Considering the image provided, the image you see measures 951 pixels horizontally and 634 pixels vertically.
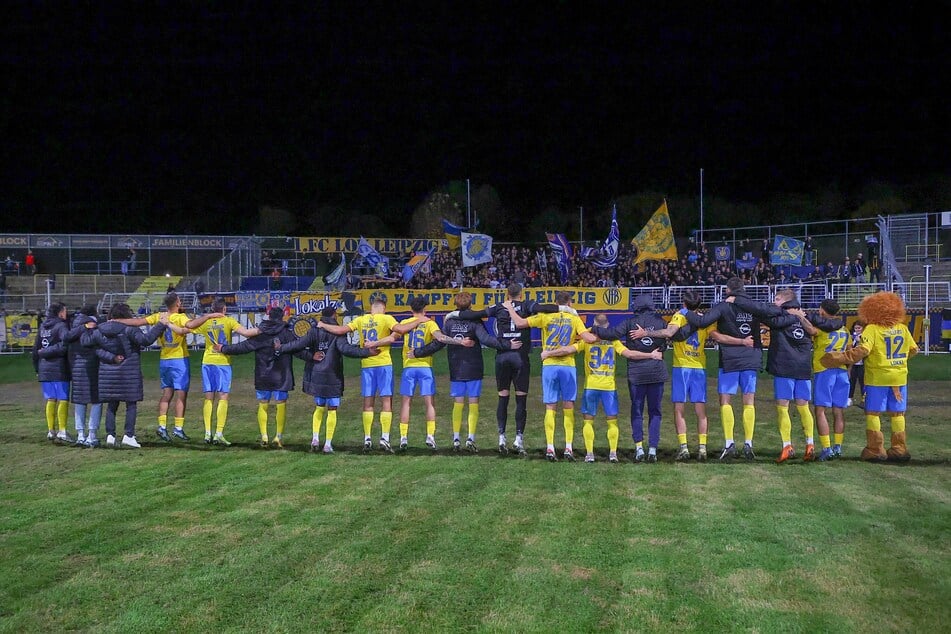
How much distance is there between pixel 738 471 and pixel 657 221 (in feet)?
91.3

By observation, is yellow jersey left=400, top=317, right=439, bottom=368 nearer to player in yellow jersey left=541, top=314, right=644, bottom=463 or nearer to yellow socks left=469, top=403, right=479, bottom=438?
yellow socks left=469, top=403, right=479, bottom=438

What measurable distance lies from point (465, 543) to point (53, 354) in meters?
9.52

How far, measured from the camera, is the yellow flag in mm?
35812

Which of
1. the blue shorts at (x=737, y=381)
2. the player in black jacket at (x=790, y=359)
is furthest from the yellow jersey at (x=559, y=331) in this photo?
the player in black jacket at (x=790, y=359)

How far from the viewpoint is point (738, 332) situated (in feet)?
34.7

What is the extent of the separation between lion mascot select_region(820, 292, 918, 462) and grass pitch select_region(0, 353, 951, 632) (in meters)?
0.37

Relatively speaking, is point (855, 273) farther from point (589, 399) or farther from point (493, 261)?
point (589, 399)

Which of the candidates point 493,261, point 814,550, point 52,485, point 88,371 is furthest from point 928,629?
point 493,261

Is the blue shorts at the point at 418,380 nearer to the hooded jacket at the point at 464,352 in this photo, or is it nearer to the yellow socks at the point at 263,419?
the hooded jacket at the point at 464,352

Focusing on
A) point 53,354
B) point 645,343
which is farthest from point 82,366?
point 645,343

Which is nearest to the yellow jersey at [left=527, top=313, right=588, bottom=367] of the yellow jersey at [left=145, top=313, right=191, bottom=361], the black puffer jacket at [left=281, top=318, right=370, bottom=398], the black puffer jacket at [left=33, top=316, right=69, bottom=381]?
the black puffer jacket at [left=281, top=318, right=370, bottom=398]

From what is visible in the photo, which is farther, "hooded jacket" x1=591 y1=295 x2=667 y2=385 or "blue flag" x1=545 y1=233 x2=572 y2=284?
"blue flag" x1=545 y1=233 x2=572 y2=284

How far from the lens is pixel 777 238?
35.8m

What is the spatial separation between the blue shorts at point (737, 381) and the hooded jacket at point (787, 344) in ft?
1.02
